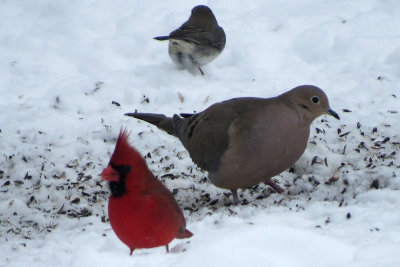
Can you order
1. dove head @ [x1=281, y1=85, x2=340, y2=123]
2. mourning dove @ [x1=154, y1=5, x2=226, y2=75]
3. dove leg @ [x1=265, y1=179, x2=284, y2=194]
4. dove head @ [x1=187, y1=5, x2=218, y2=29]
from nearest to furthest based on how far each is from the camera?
dove head @ [x1=281, y1=85, x2=340, y2=123] < dove leg @ [x1=265, y1=179, x2=284, y2=194] < mourning dove @ [x1=154, y1=5, x2=226, y2=75] < dove head @ [x1=187, y1=5, x2=218, y2=29]

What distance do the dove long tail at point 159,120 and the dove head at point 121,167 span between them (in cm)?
191

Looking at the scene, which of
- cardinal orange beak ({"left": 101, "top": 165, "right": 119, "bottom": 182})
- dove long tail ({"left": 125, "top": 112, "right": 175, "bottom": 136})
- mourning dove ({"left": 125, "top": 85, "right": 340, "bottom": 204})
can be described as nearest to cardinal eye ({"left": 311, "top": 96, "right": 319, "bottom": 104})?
mourning dove ({"left": 125, "top": 85, "right": 340, "bottom": 204})

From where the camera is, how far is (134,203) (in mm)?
4074

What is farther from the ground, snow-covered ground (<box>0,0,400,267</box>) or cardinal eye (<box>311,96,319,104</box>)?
cardinal eye (<box>311,96,319,104</box>)

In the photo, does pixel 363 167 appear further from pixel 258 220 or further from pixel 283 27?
pixel 283 27

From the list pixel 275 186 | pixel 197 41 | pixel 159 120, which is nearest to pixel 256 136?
pixel 275 186

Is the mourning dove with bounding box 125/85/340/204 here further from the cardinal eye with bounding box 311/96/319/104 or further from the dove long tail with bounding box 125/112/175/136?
the dove long tail with bounding box 125/112/175/136

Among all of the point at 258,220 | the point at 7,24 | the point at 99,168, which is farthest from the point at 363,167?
the point at 7,24

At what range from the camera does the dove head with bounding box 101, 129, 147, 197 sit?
404 centimetres

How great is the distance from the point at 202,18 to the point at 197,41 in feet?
0.99

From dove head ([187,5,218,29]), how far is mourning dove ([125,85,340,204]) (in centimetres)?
260

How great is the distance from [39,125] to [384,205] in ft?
10.0

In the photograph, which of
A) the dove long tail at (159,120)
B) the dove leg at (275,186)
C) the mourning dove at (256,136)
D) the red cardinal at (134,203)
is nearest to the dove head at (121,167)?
the red cardinal at (134,203)

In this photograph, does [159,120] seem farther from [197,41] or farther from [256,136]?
[197,41]
